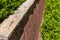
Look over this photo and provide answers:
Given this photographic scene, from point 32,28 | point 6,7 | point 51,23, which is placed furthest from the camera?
point 51,23

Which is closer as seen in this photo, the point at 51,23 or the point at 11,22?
the point at 11,22

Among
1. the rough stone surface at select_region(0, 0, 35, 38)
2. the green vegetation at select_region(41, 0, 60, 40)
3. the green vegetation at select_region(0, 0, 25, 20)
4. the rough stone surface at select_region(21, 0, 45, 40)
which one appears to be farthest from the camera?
the green vegetation at select_region(41, 0, 60, 40)

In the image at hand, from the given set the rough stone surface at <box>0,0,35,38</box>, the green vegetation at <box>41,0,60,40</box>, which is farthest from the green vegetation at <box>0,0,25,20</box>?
the green vegetation at <box>41,0,60,40</box>

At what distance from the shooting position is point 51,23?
764 cm

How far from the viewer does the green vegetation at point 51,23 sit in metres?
7.01

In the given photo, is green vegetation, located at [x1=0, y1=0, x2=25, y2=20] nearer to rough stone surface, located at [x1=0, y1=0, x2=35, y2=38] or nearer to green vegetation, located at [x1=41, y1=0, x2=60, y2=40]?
rough stone surface, located at [x1=0, y1=0, x2=35, y2=38]

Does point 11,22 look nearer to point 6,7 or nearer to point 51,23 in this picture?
point 6,7

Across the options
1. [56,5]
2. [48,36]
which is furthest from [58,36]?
[56,5]

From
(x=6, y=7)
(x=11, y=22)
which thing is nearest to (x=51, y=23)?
(x=6, y=7)

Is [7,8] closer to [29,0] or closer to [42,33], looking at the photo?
[29,0]

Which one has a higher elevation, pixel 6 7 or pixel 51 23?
pixel 6 7

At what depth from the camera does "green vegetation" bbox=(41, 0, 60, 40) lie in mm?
7011

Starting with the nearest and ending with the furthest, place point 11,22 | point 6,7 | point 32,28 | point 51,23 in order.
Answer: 1. point 11,22
2. point 6,7
3. point 32,28
4. point 51,23

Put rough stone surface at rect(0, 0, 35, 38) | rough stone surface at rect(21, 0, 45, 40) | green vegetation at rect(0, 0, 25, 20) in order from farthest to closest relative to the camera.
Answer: rough stone surface at rect(21, 0, 45, 40), green vegetation at rect(0, 0, 25, 20), rough stone surface at rect(0, 0, 35, 38)
